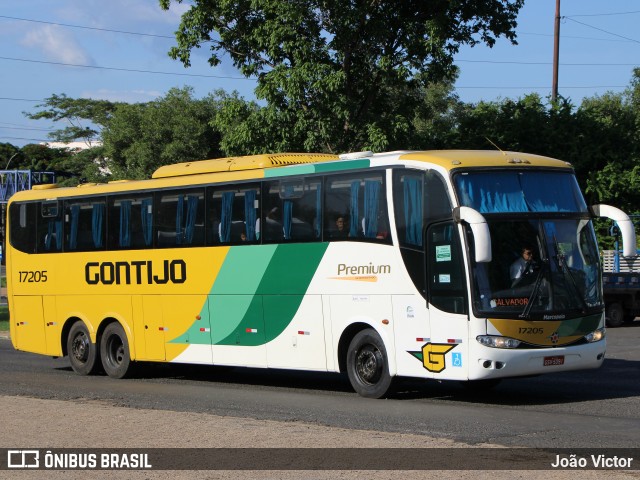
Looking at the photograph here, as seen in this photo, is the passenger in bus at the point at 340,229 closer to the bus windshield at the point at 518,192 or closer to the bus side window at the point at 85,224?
the bus windshield at the point at 518,192

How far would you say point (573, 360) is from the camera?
14.1m

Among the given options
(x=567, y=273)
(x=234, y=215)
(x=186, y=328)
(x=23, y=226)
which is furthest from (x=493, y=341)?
(x=23, y=226)

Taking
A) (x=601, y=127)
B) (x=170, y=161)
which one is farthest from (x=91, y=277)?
(x=170, y=161)

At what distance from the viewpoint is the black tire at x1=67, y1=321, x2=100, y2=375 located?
20.3 meters

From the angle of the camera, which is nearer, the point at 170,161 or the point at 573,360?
the point at 573,360

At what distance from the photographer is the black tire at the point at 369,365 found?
1491cm

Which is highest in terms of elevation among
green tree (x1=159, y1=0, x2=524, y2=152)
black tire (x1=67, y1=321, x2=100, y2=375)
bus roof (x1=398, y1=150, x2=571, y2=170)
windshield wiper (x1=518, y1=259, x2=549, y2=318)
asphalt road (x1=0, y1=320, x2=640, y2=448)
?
green tree (x1=159, y1=0, x2=524, y2=152)

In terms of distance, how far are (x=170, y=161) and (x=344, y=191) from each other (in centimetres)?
4225

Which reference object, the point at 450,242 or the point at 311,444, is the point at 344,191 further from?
the point at 311,444

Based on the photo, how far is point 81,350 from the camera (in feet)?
67.8

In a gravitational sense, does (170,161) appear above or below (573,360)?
above

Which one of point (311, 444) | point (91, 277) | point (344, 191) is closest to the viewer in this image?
point (311, 444)

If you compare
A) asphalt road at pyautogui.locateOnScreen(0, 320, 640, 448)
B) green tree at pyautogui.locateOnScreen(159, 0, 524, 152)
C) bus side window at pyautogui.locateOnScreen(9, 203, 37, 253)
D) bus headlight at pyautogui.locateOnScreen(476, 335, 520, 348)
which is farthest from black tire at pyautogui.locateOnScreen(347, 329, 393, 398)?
green tree at pyautogui.locateOnScreen(159, 0, 524, 152)

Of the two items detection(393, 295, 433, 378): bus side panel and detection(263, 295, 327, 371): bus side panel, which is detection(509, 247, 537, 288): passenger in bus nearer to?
detection(393, 295, 433, 378): bus side panel
